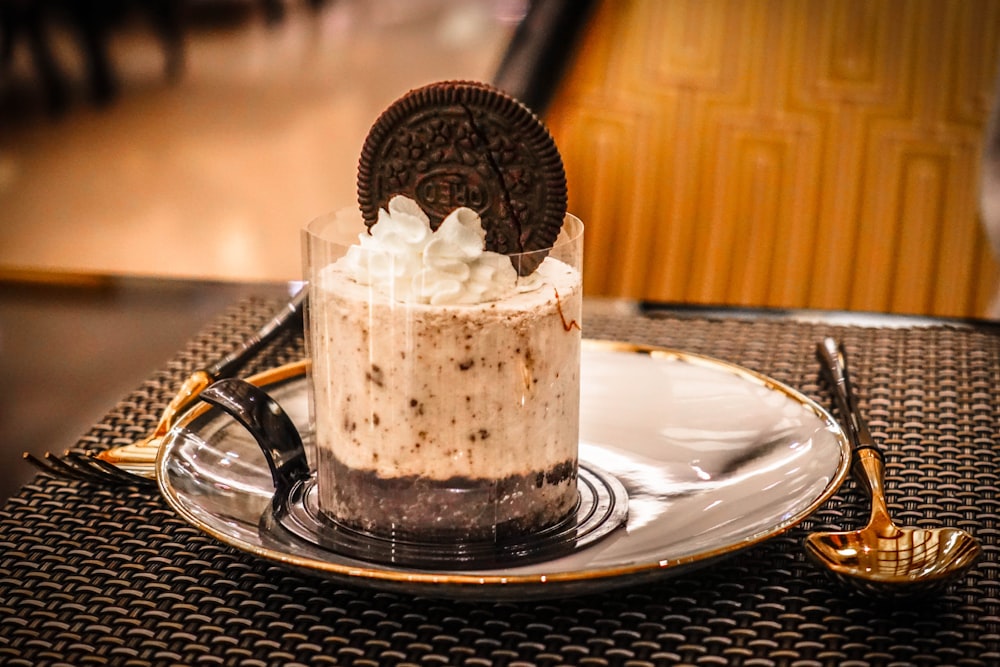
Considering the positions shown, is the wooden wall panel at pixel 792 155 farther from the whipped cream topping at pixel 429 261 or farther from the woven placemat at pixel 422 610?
the whipped cream topping at pixel 429 261

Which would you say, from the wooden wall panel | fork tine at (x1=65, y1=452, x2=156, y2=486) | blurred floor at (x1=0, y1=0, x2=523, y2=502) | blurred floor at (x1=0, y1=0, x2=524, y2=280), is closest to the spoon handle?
fork tine at (x1=65, y1=452, x2=156, y2=486)

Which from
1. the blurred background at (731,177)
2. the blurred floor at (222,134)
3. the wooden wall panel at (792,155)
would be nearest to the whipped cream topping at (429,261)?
the blurred background at (731,177)

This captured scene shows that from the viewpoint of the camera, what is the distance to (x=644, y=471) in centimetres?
86

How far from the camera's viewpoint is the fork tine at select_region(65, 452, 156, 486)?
0.84 metres

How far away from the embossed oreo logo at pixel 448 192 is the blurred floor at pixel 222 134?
341 centimetres

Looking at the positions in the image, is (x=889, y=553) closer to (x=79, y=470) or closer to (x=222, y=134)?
(x=79, y=470)

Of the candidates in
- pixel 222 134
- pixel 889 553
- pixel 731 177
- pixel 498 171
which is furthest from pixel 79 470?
pixel 222 134

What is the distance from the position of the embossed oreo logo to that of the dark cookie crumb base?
0.63 feet

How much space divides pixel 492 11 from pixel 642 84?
425 cm

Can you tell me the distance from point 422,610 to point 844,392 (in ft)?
1.65

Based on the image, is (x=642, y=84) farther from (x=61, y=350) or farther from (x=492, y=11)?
(x=492, y=11)

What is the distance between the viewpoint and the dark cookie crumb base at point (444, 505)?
742mm

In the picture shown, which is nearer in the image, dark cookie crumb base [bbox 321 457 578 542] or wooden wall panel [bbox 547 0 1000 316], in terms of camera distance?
dark cookie crumb base [bbox 321 457 578 542]

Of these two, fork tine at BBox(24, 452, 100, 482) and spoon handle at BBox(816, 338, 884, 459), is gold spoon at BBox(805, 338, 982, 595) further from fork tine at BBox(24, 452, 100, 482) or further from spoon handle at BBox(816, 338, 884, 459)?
fork tine at BBox(24, 452, 100, 482)
